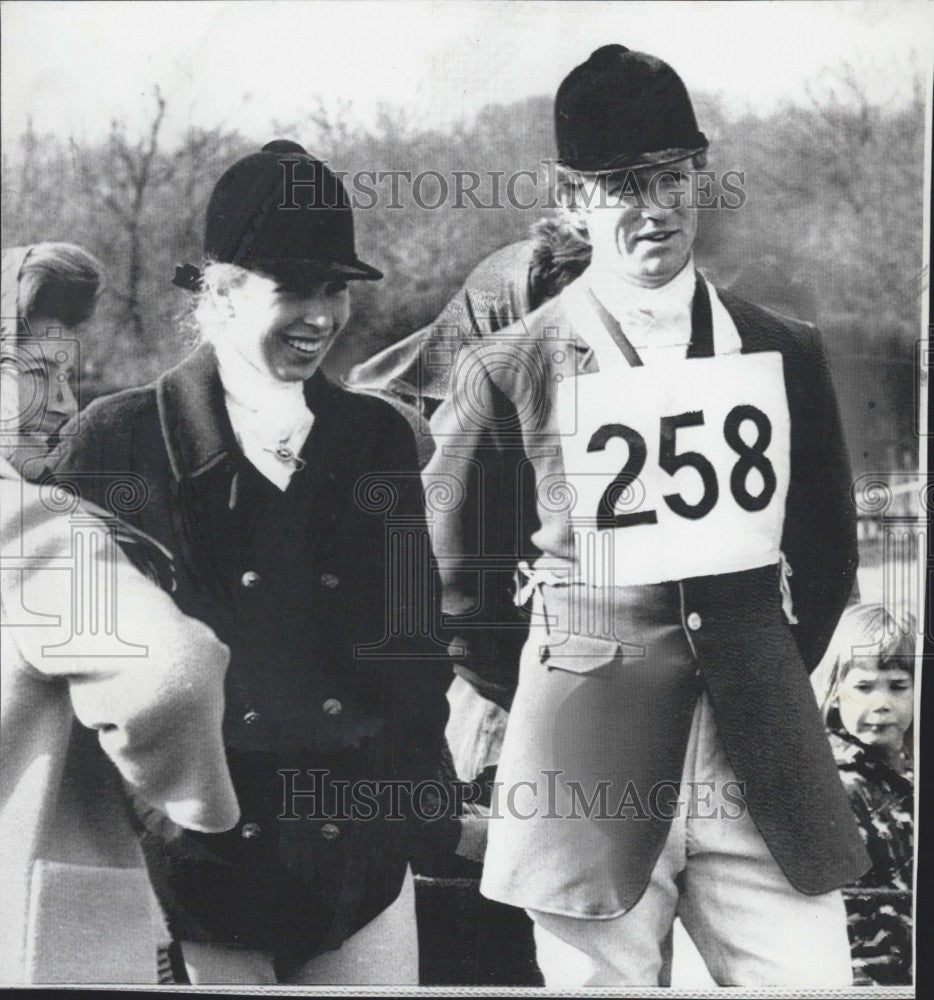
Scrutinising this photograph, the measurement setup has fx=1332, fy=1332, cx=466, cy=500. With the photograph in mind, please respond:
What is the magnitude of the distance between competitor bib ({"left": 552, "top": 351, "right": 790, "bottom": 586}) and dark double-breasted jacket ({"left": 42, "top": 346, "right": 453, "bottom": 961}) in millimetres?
406

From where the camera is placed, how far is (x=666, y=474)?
3.09 meters

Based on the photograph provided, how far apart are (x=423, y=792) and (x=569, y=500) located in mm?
767

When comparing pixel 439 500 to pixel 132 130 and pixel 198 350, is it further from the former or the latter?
pixel 132 130

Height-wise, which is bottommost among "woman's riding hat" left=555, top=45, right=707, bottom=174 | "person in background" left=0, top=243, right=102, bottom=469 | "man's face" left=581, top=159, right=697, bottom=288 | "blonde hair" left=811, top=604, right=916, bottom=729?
"blonde hair" left=811, top=604, right=916, bottom=729

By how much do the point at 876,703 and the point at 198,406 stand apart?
1.76 metres

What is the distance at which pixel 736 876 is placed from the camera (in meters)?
3.13

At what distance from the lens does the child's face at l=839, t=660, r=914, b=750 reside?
10.4ft

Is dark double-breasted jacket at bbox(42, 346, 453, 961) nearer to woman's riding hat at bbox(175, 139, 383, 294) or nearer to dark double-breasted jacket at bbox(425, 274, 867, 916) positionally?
dark double-breasted jacket at bbox(425, 274, 867, 916)

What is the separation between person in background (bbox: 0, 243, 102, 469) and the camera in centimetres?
316

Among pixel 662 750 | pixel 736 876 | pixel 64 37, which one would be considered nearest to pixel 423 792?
pixel 662 750

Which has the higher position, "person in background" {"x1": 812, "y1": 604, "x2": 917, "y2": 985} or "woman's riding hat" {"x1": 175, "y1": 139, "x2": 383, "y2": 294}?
"woman's riding hat" {"x1": 175, "y1": 139, "x2": 383, "y2": 294}

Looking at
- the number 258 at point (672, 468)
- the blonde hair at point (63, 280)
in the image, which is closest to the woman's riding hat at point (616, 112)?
the number 258 at point (672, 468)

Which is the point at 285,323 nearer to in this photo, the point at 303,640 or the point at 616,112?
the point at 303,640

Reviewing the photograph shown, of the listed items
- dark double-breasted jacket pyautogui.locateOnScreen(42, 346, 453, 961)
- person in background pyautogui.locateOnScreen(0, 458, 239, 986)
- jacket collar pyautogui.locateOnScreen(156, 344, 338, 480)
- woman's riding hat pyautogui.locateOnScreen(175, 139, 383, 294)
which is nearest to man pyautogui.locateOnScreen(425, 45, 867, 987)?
dark double-breasted jacket pyautogui.locateOnScreen(42, 346, 453, 961)
